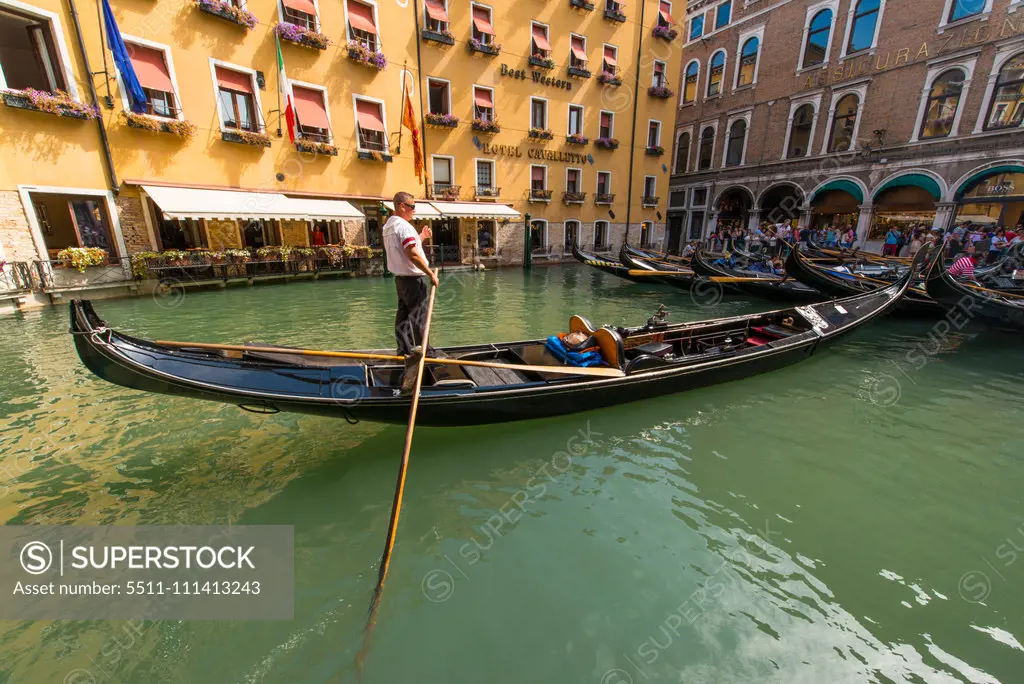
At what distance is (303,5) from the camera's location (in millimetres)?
9984

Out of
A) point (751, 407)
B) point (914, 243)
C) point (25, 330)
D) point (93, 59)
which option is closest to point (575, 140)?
point (914, 243)

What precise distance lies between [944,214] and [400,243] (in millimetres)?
16103

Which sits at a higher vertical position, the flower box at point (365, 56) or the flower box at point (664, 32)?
the flower box at point (664, 32)

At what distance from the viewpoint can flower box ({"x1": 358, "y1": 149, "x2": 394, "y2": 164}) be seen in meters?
11.4

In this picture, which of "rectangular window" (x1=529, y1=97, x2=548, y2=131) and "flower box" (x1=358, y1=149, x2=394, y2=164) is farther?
"rectangular window" (x1=529, y1=97, x2=548, y2=131)

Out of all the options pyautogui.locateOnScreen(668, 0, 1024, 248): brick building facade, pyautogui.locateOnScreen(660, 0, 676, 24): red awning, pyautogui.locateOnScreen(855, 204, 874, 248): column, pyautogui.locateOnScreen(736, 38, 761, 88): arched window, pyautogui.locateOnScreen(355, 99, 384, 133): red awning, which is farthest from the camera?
pyautogui.locateOnScreen(736, 38, 761, 88): arched window

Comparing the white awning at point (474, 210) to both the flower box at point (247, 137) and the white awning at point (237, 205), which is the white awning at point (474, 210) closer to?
the white awning at point (237, 205)

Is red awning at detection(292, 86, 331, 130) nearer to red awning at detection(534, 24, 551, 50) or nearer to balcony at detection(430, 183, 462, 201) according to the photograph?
balcony at detection(430, 183, 462, 201)

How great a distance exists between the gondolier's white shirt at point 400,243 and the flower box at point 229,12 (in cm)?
976

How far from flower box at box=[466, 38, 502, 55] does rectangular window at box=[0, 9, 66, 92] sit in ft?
29.5

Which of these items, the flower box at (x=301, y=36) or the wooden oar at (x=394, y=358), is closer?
the wooden oar at (x=394, y=358)

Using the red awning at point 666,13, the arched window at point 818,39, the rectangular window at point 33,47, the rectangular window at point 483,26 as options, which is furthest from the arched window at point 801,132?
the rectangular window at point 33,47

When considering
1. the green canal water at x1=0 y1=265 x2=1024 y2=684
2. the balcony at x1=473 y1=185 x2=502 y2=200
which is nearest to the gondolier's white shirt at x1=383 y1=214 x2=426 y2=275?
the green canal water at x1=0 y1=265 x2=1024 y2=684

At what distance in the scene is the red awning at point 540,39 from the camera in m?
13.6
